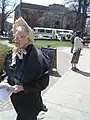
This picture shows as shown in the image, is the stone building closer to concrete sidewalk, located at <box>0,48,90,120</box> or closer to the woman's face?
concrete sidewalk, located at <box>0,48,90,120</box>

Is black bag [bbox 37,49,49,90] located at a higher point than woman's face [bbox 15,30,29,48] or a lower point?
lower

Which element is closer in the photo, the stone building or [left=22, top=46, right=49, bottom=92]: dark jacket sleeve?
[left=22, top=46, right=49, bottom=92]: dark jacket sleeve

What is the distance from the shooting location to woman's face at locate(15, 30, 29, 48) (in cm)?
283

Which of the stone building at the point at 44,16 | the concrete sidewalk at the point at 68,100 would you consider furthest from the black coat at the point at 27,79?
the stone building at the point at 44,16

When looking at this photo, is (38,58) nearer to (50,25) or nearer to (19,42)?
(19,42)

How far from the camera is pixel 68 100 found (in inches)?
246

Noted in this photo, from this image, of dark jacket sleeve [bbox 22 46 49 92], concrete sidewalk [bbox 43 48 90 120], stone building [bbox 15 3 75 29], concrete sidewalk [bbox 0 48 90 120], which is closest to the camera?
dark jacket sleeve [bbox 22 46 49 92]

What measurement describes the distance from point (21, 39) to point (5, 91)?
0.58 meters

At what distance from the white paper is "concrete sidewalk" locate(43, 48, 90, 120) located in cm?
219

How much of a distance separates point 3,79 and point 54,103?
8.83ft

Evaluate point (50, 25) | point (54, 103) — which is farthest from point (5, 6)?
point (54, 103)

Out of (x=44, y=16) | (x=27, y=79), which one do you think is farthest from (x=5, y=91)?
(x=44, y=16)

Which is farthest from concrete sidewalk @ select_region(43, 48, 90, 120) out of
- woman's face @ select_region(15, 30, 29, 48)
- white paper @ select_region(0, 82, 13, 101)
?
woman's face @ select_region(15, 30, 29, 48)

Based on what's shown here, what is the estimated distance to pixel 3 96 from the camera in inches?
112
